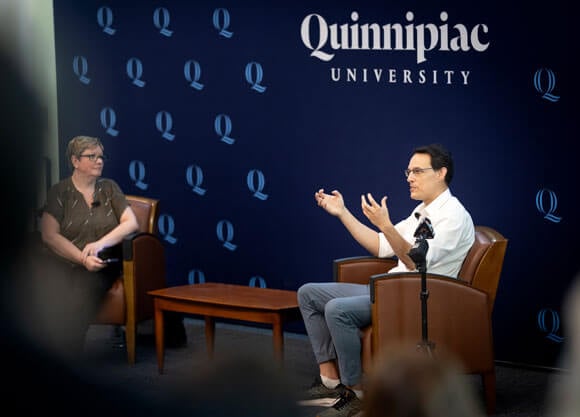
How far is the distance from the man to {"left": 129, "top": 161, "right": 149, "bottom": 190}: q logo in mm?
2064

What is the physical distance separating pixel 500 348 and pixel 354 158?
133 centimetres

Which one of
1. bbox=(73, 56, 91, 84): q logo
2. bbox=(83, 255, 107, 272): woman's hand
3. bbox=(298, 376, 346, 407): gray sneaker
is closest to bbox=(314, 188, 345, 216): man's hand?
bbox=(298, 376, 346, 407): gray sneaker

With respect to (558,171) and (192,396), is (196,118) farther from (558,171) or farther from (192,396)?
(192,396)

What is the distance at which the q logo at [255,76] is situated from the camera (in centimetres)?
570

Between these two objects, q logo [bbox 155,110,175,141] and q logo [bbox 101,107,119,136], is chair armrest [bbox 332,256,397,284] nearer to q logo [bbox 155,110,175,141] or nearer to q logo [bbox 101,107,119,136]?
q logo [bbox 155,110,175,141]

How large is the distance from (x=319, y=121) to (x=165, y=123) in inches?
44.6

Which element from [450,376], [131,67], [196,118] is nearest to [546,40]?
[196,118]

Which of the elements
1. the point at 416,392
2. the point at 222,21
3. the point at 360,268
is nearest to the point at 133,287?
the point at 360,268

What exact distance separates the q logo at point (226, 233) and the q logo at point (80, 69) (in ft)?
4.63

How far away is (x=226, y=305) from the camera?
15.2 ft

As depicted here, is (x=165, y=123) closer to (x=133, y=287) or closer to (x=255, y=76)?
(x=255, y=76)

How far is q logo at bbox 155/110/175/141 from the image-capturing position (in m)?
6.06

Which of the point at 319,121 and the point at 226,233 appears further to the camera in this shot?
the point at 226,233

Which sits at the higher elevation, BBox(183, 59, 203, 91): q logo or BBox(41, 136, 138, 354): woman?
BBox(183, 59, 203, 91): q logo
